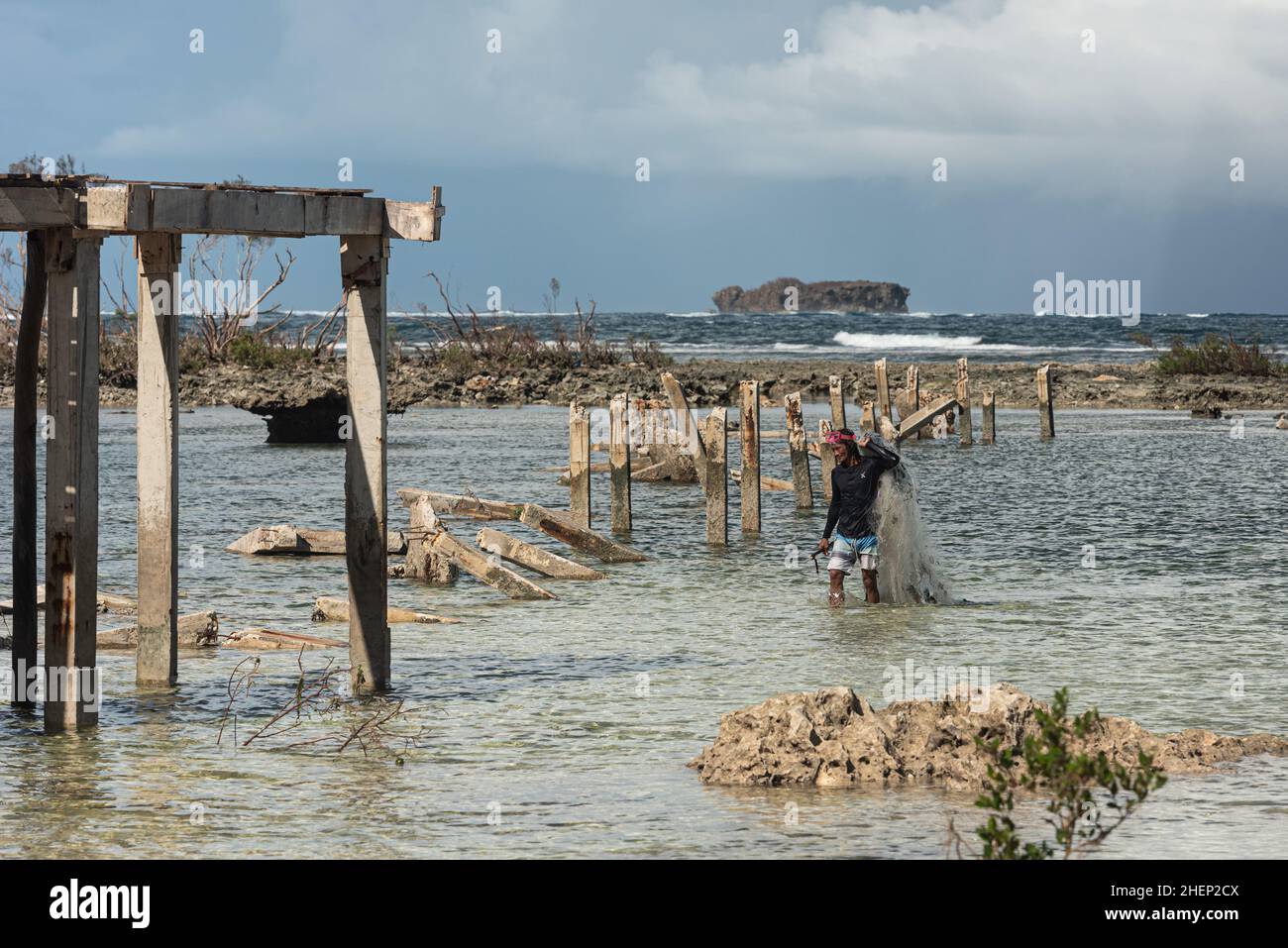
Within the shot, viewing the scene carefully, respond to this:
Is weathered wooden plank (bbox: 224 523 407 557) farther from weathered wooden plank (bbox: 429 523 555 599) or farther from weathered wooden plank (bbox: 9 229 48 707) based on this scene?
weathered wooden plank (bbox: 9 229 48 707)

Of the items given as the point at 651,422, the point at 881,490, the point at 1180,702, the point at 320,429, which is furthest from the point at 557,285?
the point at 1180,702

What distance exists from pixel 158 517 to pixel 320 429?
980 inches

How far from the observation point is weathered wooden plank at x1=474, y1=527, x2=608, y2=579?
610 inches

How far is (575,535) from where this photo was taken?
55.4 feet

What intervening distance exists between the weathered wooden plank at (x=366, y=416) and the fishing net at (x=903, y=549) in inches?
211

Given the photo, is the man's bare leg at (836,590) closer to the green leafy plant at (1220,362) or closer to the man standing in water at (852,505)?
the man standing in water at (852,505)

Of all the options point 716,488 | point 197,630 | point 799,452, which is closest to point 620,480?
point 716,488

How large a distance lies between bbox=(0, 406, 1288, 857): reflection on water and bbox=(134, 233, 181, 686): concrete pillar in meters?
1.02

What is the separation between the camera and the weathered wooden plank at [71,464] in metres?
9.02

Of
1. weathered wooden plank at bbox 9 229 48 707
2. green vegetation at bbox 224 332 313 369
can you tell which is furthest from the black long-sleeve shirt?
green vegetation at bbox 224 332 313 369

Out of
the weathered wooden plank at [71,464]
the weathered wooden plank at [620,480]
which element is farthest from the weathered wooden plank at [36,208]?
the weathered wooden plank at [620,480]

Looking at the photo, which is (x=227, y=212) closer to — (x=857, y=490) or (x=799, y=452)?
(x=857, y=490)

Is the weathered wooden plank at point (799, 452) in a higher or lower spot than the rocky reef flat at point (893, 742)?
higher
